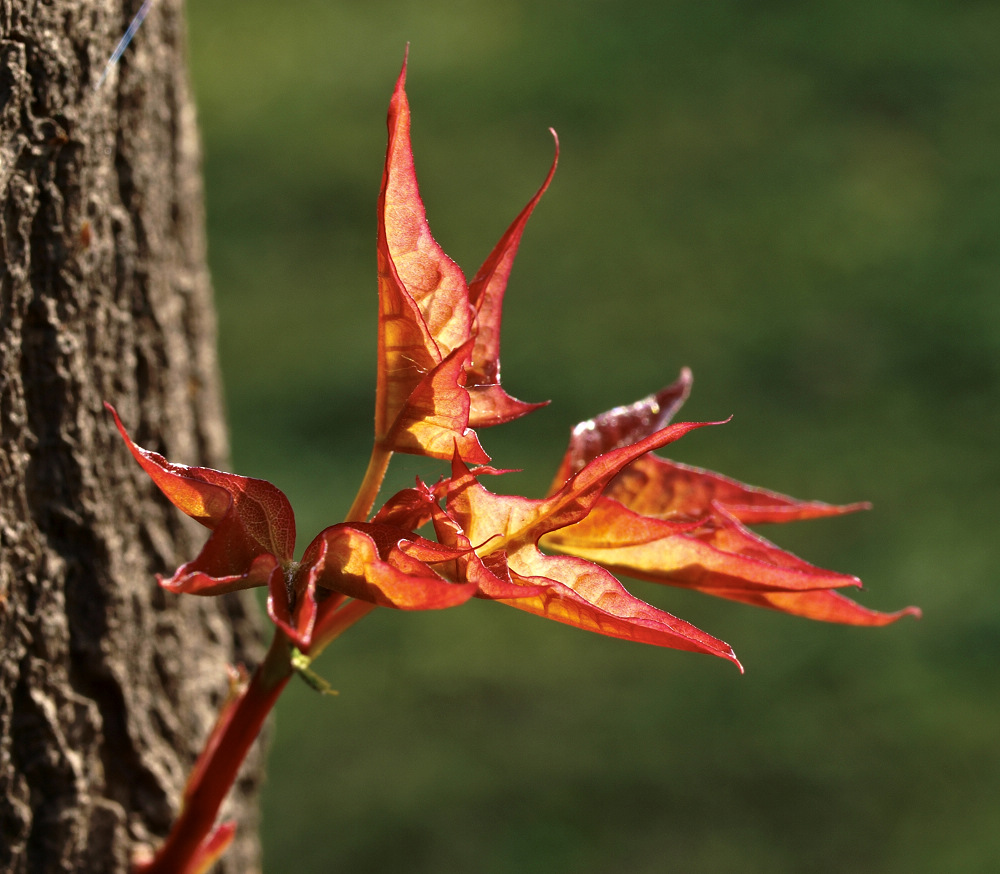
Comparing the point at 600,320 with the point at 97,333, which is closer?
the point at 97,333

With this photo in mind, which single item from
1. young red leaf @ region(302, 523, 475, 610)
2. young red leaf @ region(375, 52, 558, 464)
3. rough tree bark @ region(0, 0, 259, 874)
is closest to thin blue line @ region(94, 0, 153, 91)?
rough tree bark @ region(0, 0, 259, 874)

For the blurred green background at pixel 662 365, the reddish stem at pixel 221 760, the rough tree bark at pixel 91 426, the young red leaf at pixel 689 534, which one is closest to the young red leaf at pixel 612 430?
the young red leaf at pixel 689 534

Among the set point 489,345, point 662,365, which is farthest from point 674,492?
point 662,365

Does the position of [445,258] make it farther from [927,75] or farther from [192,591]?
[927,75]

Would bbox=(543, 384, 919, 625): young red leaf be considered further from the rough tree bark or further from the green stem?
the rough tree bark

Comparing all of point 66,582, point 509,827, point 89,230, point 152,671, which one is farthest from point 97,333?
point 509,827
